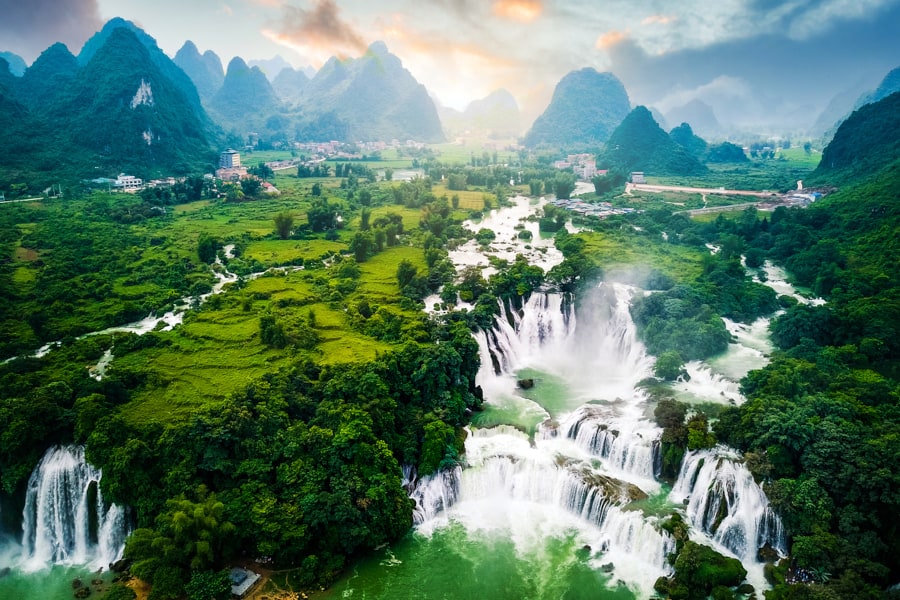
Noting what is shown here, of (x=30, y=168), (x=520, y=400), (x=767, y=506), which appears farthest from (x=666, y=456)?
(x=30, y=168)

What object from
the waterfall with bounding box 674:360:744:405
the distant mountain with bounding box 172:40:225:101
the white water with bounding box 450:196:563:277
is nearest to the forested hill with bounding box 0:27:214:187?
the white water with bounding box 450:196:563:277

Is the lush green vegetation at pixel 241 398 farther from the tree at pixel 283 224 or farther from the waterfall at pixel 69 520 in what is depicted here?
the tree at pixel 283 224

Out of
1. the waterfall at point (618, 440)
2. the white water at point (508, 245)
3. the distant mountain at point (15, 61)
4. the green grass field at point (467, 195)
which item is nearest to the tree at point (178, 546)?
the waterfall at point (618, 440)

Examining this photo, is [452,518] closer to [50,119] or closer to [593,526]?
[593,526]

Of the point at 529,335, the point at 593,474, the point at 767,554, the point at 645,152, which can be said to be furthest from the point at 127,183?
the point at 645,152

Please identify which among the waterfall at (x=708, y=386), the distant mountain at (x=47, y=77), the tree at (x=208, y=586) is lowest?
the tree at (x=208, y=586)

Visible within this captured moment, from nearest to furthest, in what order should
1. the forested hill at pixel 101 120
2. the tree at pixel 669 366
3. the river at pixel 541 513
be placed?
the river at pixel 541 513
the tree at pixel 669 366
the forested hill at pixel 101 120
